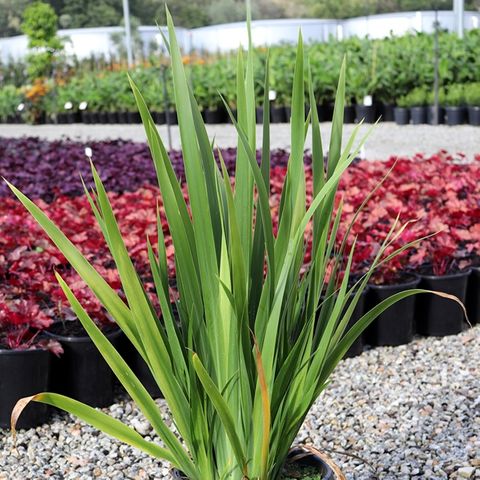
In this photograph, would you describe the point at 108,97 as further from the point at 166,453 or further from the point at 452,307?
the point at 166,453

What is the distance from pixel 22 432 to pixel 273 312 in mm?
1765

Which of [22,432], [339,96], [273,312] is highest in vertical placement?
[339,96]

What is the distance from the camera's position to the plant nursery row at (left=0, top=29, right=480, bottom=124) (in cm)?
1457

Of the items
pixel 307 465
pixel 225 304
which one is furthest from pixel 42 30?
pixel 225 304

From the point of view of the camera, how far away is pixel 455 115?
1364 centimetres

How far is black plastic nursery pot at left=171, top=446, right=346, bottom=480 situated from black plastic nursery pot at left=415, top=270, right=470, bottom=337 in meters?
2.13

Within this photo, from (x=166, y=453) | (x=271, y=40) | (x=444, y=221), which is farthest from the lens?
(x=271, y=40)

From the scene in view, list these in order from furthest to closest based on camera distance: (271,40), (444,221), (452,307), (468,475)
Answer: (271,40), (444,221), (452,307), (468,475)

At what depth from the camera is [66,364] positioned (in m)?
3.16

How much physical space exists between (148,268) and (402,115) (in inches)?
439

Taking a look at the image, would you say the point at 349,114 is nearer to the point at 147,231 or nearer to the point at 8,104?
the point at 8,104

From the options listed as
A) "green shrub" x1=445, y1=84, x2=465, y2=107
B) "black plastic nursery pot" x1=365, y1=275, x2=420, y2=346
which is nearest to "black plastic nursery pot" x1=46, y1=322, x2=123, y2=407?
"black plastic nursery pot" x1=365, y1=275, x2=420, y2=346

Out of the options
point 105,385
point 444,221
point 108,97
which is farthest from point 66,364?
point 108,97

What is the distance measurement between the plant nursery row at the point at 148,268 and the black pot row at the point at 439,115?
795 centimetres
